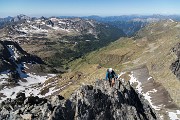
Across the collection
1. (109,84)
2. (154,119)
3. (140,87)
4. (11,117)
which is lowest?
(140,87)

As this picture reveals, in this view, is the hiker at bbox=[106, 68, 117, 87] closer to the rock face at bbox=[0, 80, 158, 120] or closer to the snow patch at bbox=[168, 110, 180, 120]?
the rock face at bbox=[0, 80, 158, 120]

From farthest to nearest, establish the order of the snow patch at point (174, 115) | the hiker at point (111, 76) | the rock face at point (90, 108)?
the snow patch at point (174, 115) → the hiker at point (111, 76) → the rock face at point (90, 108)

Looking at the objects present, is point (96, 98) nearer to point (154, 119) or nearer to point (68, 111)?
point (68, 111)

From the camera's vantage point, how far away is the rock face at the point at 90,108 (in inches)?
2079

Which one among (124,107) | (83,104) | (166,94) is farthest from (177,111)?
(83,104)

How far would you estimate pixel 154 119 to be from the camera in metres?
64.9

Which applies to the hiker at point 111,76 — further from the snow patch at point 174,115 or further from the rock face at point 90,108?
the snow patch at point 174,115

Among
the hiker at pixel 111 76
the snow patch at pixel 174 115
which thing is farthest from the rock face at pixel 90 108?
the snow patch at pixel 174 115

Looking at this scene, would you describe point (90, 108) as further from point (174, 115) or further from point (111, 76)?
point (174, 115)

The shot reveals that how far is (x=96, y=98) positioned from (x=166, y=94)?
86651 millimetres

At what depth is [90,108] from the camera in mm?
55000

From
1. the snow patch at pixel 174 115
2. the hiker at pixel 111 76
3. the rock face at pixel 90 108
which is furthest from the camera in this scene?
the snow patch at pixel 174 115

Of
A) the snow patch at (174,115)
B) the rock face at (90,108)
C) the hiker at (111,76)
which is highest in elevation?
the hiker at (111,76)

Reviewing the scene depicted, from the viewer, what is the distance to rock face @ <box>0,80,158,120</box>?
52812 millimetres
